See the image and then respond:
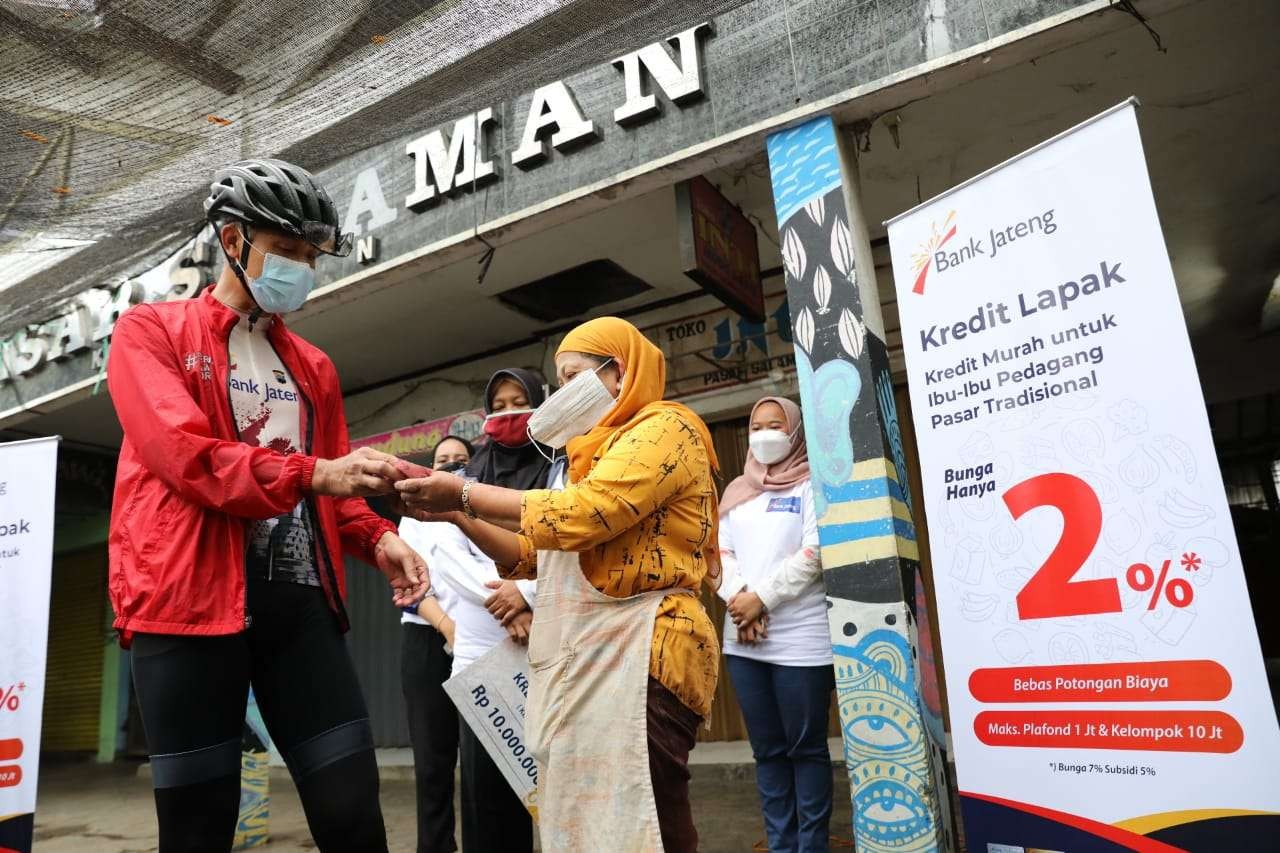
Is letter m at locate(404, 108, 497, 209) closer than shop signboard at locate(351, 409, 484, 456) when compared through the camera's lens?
Yes

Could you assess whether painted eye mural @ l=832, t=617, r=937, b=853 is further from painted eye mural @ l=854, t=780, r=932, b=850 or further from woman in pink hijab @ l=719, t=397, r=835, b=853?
woman in pink hijab @ l=719, t=397, r=835, b=853

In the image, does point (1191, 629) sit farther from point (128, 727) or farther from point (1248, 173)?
point (128, 727)

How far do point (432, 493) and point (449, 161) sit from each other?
346 cm

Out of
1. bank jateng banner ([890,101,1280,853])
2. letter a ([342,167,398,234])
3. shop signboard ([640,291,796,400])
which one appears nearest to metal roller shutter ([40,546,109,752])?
letter a ([342,167,398,234])

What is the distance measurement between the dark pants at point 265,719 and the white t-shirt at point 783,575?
1.95m

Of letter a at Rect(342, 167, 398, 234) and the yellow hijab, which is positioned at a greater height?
letter a at Rect(342, 167, 398, 234)

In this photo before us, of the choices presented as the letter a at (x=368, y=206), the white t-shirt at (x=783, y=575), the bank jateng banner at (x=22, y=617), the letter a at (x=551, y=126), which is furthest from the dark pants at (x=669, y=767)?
the letter a at (x=368, y=206)

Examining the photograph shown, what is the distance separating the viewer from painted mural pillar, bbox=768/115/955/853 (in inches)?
126

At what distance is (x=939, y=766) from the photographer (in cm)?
331

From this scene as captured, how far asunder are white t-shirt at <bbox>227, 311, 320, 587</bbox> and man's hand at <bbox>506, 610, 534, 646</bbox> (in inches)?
41.5

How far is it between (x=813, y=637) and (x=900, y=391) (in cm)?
325

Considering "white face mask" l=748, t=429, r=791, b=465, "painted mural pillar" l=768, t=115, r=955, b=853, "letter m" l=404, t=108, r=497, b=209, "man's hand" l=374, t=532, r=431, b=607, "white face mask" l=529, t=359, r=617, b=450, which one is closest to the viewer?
"man's hand" l=374, t=532, r=431, b=607

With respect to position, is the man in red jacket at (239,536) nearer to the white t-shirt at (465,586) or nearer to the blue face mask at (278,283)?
the blue face mask at (278,283)

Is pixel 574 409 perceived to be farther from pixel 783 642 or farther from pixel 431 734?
pixel 431 734
